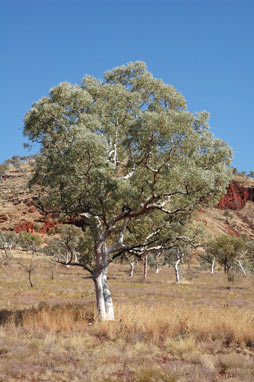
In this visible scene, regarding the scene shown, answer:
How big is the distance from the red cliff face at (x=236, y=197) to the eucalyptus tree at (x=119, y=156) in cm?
15700

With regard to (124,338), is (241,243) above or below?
above

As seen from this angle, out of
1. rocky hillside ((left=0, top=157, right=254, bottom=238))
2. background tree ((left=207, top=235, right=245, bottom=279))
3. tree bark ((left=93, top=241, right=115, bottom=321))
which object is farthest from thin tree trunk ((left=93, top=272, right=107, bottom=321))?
background tree ((left=207, top=235, right=245, bottom=279))

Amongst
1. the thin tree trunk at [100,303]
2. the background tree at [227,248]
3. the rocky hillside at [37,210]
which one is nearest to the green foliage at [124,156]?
the thin tree trunk at [100,303]

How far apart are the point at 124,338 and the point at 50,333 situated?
285 centimetres

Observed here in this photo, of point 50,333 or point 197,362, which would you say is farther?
point 50,333

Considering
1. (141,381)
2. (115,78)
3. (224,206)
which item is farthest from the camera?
(224,206)

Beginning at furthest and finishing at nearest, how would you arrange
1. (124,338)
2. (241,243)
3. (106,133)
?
(241,243)
(106,133)
(124,338)

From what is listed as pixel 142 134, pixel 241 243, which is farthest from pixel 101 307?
pixel 241 243

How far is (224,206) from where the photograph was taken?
170 metres

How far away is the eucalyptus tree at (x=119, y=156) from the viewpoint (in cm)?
1384

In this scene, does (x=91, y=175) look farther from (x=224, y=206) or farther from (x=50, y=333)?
(x=224, y=206)

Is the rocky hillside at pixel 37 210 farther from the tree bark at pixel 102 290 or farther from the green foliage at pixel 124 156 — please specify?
the tree bark at pixel 102 290

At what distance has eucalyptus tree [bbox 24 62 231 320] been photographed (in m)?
13.8

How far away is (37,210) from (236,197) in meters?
139
